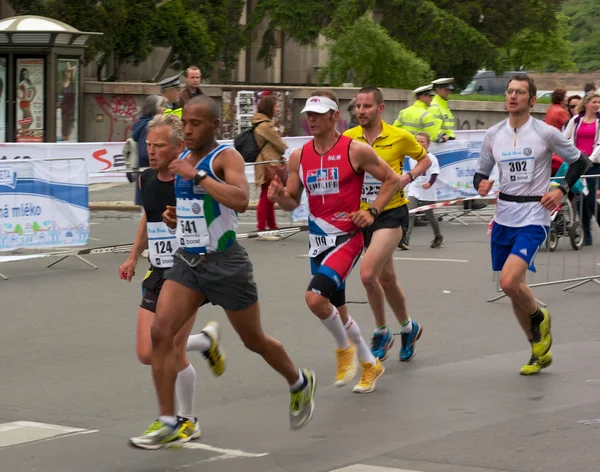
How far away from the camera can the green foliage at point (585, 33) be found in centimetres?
8650

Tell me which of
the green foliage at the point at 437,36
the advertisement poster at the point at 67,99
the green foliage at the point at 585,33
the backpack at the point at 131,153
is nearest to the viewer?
the backpack at the point at 131,153

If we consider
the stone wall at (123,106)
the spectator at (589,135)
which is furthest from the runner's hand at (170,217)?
the stone wall at (123,106)

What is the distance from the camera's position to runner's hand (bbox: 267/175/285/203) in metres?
7.43

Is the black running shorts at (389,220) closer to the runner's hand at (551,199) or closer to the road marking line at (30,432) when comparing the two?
the runner's hand at (551,199)

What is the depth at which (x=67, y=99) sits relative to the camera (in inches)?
1028

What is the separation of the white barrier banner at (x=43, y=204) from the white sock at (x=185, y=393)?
7.06 m

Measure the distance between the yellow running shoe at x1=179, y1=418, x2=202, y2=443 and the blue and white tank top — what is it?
905 mm

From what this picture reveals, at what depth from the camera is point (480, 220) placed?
63.1ft

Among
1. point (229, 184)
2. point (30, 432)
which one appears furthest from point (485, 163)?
point (30, 432)

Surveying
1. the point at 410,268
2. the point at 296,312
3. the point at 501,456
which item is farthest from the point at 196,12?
the point at 501,456

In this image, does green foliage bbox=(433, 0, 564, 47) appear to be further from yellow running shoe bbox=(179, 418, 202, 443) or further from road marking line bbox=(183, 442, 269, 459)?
road marking line bbox=(183, 442, 269, 459)

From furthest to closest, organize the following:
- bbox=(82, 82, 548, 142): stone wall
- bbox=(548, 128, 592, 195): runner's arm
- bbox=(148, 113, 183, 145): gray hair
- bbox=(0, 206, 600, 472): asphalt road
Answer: bbox=(82, 82, 548, 142): stone wall → bbox=(548, 128, 592, 195): runner's arm → bbox=(148, 113, 183, 145): gray hair → bbox=(0, 206, 600, 472): asphalt road

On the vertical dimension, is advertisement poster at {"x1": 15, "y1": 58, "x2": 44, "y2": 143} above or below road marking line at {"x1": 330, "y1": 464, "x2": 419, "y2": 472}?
above

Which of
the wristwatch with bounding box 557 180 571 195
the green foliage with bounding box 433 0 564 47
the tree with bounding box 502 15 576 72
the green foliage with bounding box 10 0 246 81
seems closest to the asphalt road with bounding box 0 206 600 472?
the wristwatch with bounding box 557 180 571 195
